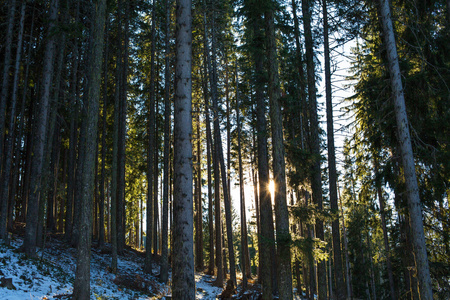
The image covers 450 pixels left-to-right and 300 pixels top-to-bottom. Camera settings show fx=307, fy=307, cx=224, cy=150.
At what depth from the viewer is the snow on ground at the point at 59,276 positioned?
363 inches

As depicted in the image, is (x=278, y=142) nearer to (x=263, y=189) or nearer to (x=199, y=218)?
(x=263, y=189)

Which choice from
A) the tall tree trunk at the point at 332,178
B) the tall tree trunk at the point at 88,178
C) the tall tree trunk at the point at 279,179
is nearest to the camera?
the tall tree trunk at the point at 88,178

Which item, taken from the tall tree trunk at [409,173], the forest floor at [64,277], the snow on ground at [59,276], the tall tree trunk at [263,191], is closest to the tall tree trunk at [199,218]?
the forest floor at [64,277]

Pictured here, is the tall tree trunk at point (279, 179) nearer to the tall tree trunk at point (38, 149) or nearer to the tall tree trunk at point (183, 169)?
the tall tree trunk at point (183, 169)

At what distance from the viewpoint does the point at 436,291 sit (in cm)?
1110

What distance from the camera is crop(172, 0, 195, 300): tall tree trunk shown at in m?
6.30

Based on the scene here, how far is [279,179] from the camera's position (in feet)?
31.9

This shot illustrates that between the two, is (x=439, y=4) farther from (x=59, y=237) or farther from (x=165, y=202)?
(x=59, y=237)

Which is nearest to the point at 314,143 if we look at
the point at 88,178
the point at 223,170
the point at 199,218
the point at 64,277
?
the point at 223,170

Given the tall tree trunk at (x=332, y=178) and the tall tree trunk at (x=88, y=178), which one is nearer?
the tall tree trunk at (x=88, y=178)

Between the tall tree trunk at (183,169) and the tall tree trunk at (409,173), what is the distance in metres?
6.68

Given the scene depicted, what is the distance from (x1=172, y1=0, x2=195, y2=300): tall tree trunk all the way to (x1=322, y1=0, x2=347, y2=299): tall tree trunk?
647 centimetres

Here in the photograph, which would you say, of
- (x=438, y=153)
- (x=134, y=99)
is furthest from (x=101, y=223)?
(x=438, y=153)

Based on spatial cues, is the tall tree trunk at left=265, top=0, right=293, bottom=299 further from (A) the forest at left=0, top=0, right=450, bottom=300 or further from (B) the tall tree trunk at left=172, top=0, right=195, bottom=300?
(B) the tall tree trunk at left=172, top=0, right=195, bottom=300
